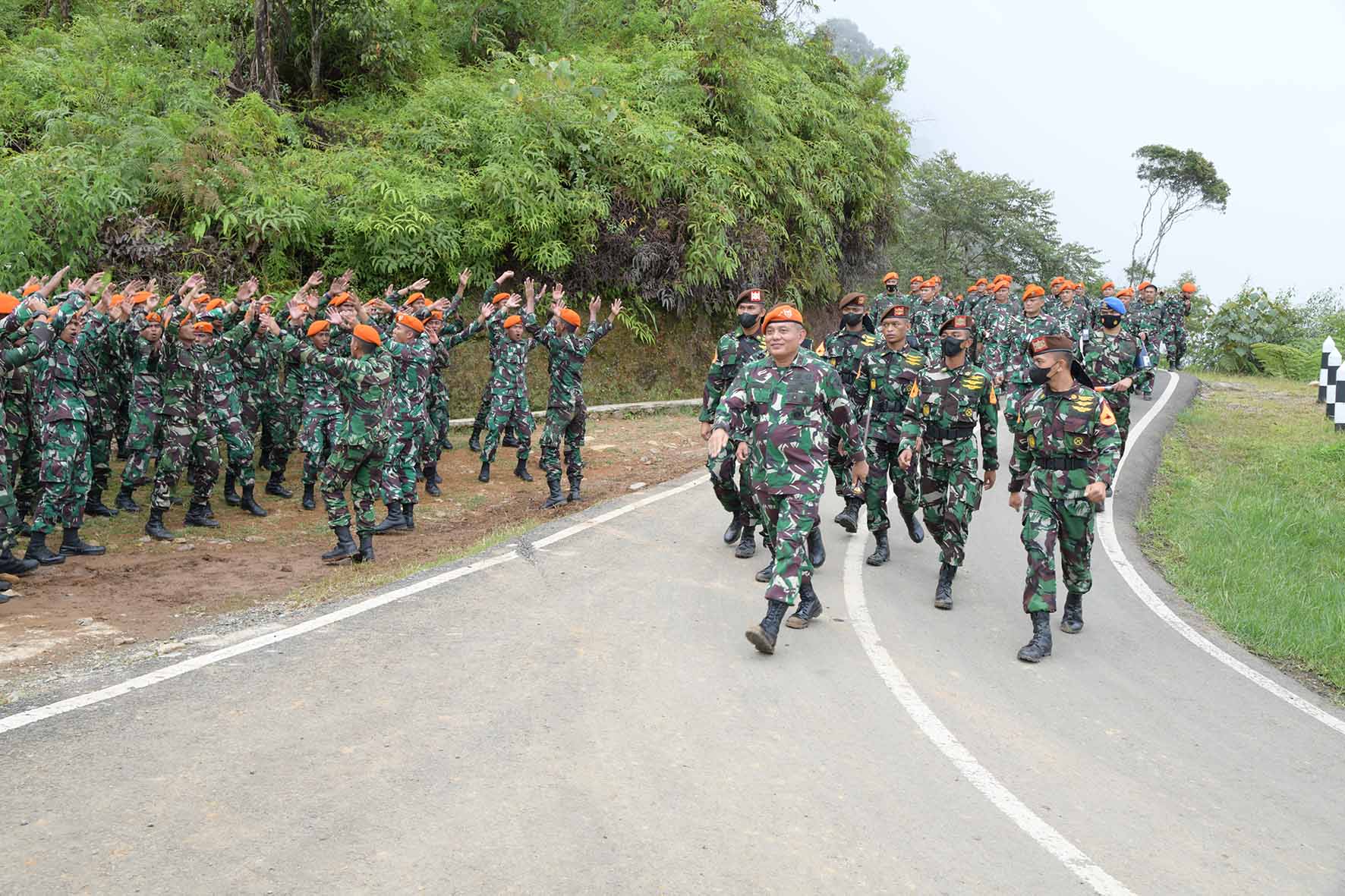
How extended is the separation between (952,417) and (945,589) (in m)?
1.41

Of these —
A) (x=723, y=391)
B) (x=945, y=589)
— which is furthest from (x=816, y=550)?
(x=723, y=391)

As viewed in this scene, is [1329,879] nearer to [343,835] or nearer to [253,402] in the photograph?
[343,835]

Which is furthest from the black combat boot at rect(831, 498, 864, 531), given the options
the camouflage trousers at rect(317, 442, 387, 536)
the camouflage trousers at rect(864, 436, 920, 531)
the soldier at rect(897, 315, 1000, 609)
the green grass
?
the camouflage trousers at rect(317, 442, 387, 536)

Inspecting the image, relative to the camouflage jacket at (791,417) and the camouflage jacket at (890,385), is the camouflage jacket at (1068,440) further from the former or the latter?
the camouflage jacket at (890,385)

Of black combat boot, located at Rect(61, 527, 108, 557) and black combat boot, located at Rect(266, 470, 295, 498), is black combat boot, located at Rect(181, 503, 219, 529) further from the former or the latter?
black combat boot, located at Rect(266, 470, 295, 498)

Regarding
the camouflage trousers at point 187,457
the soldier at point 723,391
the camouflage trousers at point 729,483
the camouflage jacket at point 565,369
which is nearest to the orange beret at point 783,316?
the camouflage trousers at point 729,483

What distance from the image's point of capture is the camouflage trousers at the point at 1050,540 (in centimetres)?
676

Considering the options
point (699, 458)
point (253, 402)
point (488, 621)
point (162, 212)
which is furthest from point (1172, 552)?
point (162, 212)

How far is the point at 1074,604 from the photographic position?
7316 millimetres

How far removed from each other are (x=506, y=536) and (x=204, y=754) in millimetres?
4748

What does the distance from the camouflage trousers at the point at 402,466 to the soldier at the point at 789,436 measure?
449 cm

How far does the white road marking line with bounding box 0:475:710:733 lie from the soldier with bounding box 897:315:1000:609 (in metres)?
3.31

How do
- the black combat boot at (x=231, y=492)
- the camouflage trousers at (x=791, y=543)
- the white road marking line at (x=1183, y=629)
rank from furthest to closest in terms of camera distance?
the black combat boot at (x=231, y=492) → the camouflage trousers at (x=791, y=543) → the white road marking line at (x=1183, y=629)

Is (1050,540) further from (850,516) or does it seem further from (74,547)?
(74,547)
